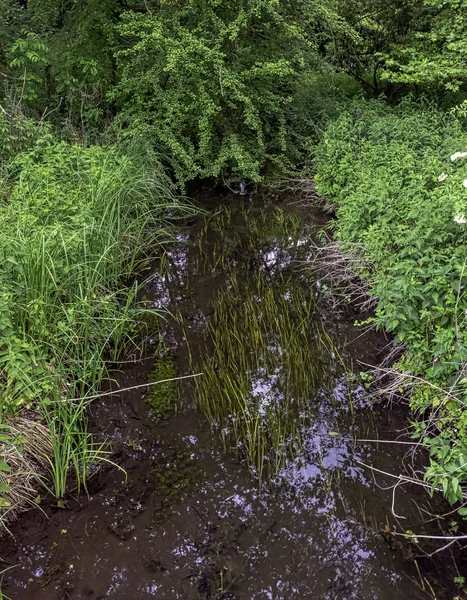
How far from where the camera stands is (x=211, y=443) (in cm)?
274

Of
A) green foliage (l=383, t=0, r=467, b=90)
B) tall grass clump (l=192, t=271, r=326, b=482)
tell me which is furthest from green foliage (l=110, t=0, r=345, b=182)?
tall grass clump (l=192, t=271, r=326, b=482)

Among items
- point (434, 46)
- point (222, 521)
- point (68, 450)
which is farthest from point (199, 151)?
point (222, 521)

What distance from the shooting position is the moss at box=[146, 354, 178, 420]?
9.81 ft

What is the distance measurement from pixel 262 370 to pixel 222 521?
3.91 ft

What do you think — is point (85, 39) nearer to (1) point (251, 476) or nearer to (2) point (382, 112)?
(2) point (382, 112)

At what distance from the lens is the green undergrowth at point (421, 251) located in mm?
2346

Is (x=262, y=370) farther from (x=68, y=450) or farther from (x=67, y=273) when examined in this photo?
A: (x=67, y=273)

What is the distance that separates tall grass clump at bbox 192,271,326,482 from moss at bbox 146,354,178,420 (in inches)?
7.4

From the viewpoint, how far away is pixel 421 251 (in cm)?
289

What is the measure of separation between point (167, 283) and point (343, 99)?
14.0 ft

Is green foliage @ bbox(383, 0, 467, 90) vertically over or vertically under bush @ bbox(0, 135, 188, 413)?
over

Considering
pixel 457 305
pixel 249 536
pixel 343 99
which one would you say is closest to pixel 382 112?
pixel 343 99

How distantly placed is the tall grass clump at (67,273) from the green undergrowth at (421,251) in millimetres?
1845

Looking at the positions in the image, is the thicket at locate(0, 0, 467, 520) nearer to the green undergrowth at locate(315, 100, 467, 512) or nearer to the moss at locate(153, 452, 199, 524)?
the green undergrowth at locate(315, 100, 467, 512)
